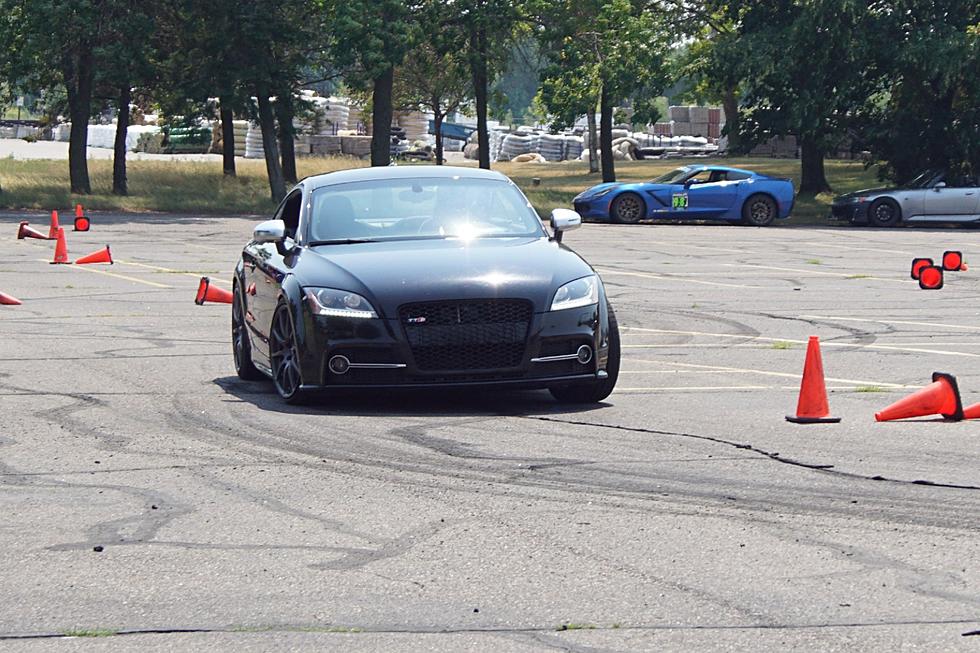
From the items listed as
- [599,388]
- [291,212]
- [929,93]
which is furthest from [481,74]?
[599,388]

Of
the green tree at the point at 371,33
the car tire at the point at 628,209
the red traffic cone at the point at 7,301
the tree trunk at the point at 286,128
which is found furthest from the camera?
the tree trunk at the point at 286,128

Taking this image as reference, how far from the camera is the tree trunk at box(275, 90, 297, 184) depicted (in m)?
43.0

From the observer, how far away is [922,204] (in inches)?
1422

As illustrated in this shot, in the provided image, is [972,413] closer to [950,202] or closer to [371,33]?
[950,202]

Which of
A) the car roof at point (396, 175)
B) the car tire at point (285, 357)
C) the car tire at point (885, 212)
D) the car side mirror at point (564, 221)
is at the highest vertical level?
the car roof at point (396, 175)

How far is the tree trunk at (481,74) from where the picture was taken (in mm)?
44656

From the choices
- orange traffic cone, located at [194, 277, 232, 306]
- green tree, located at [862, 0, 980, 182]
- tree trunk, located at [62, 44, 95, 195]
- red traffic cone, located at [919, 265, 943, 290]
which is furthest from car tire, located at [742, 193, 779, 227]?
orange traffic cone, located at [194, 277, 232, 306]

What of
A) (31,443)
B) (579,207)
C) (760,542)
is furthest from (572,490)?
(579,207)

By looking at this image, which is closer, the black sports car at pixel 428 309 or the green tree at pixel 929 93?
the black sports car at pixel 428 309

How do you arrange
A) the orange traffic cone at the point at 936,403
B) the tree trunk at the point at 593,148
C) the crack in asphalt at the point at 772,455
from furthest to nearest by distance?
1. the tree trunk at the point at 593,148
2. the orange traffic cone at the point at 936,403
3. the crack in asphalt at the point at 772,455

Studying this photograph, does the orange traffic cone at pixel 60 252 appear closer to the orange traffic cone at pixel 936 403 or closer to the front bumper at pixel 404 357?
the front bumper at pixel 404 357

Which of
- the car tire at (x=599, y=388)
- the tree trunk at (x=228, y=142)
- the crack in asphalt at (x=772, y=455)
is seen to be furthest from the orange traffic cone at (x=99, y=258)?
the tree trunk at (x=228, y=142)

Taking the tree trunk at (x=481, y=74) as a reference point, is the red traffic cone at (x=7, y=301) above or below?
below

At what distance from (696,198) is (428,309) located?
87.3 ft
